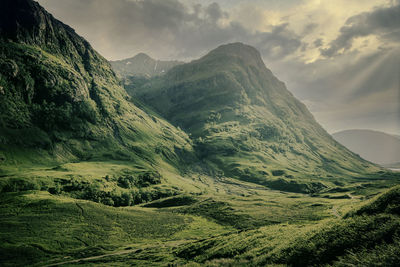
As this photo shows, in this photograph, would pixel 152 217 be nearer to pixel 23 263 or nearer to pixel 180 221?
pixel 180 221

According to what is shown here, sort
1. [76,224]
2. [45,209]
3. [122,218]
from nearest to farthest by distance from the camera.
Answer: [76,224] → [45,209] → [122,218]

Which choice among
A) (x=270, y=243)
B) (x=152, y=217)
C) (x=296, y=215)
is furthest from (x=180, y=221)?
(x=270, y=243)

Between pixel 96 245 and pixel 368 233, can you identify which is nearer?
pixel 368 233

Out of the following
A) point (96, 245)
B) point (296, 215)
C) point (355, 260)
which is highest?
point (355, 260)

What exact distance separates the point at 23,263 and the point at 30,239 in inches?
914

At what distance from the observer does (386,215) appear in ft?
85.7

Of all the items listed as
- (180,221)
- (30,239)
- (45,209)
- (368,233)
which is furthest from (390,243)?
(45,209)

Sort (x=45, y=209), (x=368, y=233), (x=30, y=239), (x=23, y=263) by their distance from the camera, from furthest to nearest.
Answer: (x=45, y=209), (x=30, y=239), (x=23, y=263), (x=368, y=233)

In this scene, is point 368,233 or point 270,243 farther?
point 270,243

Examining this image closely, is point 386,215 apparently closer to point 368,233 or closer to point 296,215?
point 368,233

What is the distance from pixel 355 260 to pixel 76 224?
480ft

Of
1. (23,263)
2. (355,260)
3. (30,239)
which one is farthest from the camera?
(30,239)

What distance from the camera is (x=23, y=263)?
86438 mm

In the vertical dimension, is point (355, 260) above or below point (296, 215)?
above
